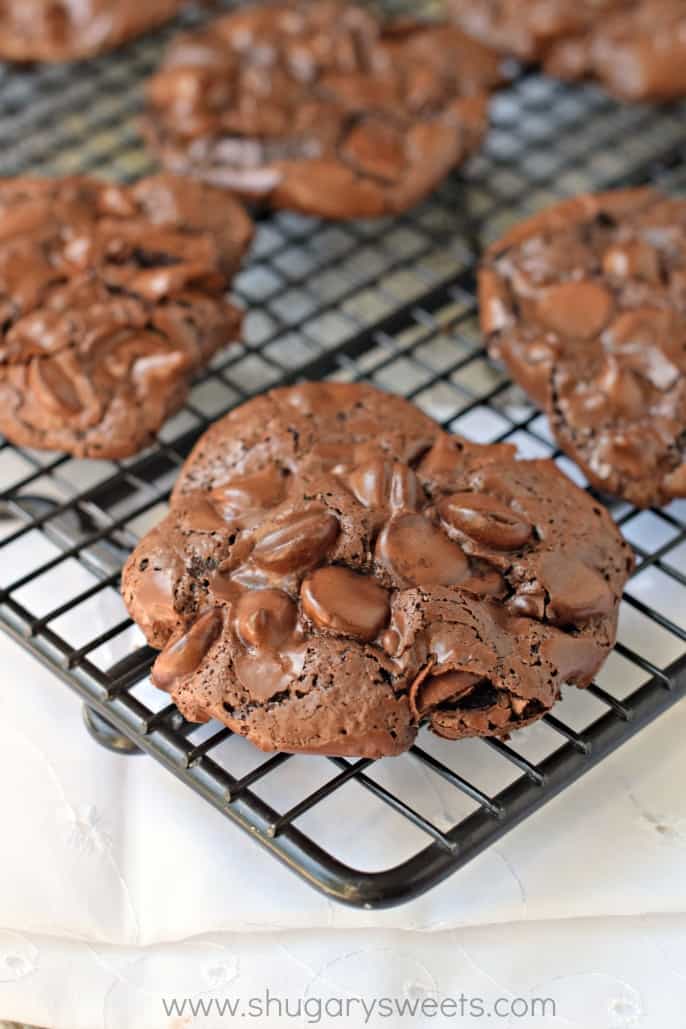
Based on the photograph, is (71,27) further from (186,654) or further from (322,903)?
(322,903)

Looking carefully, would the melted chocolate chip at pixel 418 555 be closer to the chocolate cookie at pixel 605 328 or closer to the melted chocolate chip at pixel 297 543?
the melted chocolate chip at pixel 297 543

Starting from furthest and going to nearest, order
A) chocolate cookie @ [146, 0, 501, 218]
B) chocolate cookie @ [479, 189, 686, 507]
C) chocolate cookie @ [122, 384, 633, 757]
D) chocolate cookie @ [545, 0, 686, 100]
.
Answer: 1. chocolate cookie @ [545, 0, 686, 100]
2. chocolate cookie @ [146, 0, 501, 218]
3. chocolate cookie @ [479, 189, 686, 507]
4. chocolate cookie @ [122, 384, 633, 757]

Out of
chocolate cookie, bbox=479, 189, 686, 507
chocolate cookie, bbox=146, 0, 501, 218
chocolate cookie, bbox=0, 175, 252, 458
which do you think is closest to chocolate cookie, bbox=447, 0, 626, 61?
chocolate cookie, bbox=146, 0, 501, 218

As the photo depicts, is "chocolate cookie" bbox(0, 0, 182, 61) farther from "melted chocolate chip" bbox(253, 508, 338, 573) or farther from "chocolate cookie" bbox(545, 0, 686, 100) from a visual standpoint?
"melted chocolate chip" bbox(253, 508, 338, 573)

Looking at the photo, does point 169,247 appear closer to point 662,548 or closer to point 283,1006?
point 662,548

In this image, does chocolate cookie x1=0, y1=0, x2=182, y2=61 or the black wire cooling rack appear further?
chocolate cookie x1=0, y1=0, x2=182, y2=61

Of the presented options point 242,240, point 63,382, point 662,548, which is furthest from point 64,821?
point 242,240

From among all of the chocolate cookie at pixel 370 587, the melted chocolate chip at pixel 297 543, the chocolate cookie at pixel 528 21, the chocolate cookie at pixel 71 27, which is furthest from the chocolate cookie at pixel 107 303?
the chocolate cookie at pixel 528 21
